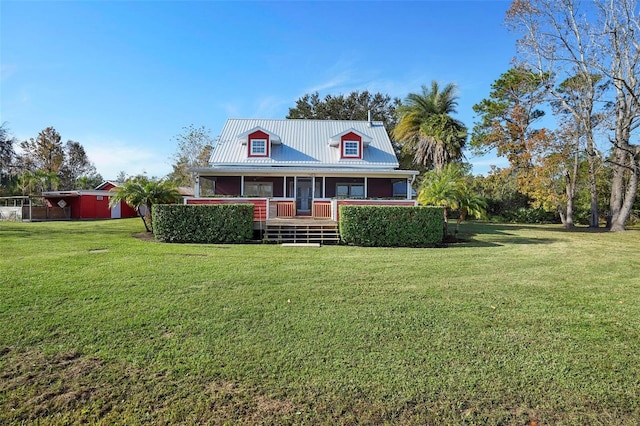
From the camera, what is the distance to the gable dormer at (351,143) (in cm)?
2045

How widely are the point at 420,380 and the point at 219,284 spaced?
155 inches

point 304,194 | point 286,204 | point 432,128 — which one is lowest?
point 286,204

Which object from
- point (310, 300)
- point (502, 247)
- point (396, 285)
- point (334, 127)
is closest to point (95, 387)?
point (310, 300)

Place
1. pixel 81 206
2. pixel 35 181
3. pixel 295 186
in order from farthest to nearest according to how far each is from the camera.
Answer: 1. pixel 35 181
2. pixel 81 206
3. pixel 295 186

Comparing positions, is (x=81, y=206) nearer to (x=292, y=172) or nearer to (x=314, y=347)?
(x=292, y=172)

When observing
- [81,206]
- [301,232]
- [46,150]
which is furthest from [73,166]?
[301,232]

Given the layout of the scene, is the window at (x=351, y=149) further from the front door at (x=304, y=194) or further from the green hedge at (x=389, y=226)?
the green hedge at (x=389, y=226)

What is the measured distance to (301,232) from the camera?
13.3m

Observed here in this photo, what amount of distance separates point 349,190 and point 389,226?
832 centimetres

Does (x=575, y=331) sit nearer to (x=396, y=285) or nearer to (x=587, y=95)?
(x=396, y=285)

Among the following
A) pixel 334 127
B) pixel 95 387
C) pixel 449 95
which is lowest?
pixel 95 387

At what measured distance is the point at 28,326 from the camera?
4273mm

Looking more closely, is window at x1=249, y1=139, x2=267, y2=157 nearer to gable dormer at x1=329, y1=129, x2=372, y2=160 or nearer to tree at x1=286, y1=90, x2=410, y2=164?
gable dormer at x1=329, y1=129, x2=372, y2=160

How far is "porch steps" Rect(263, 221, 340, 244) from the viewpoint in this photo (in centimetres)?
1291
